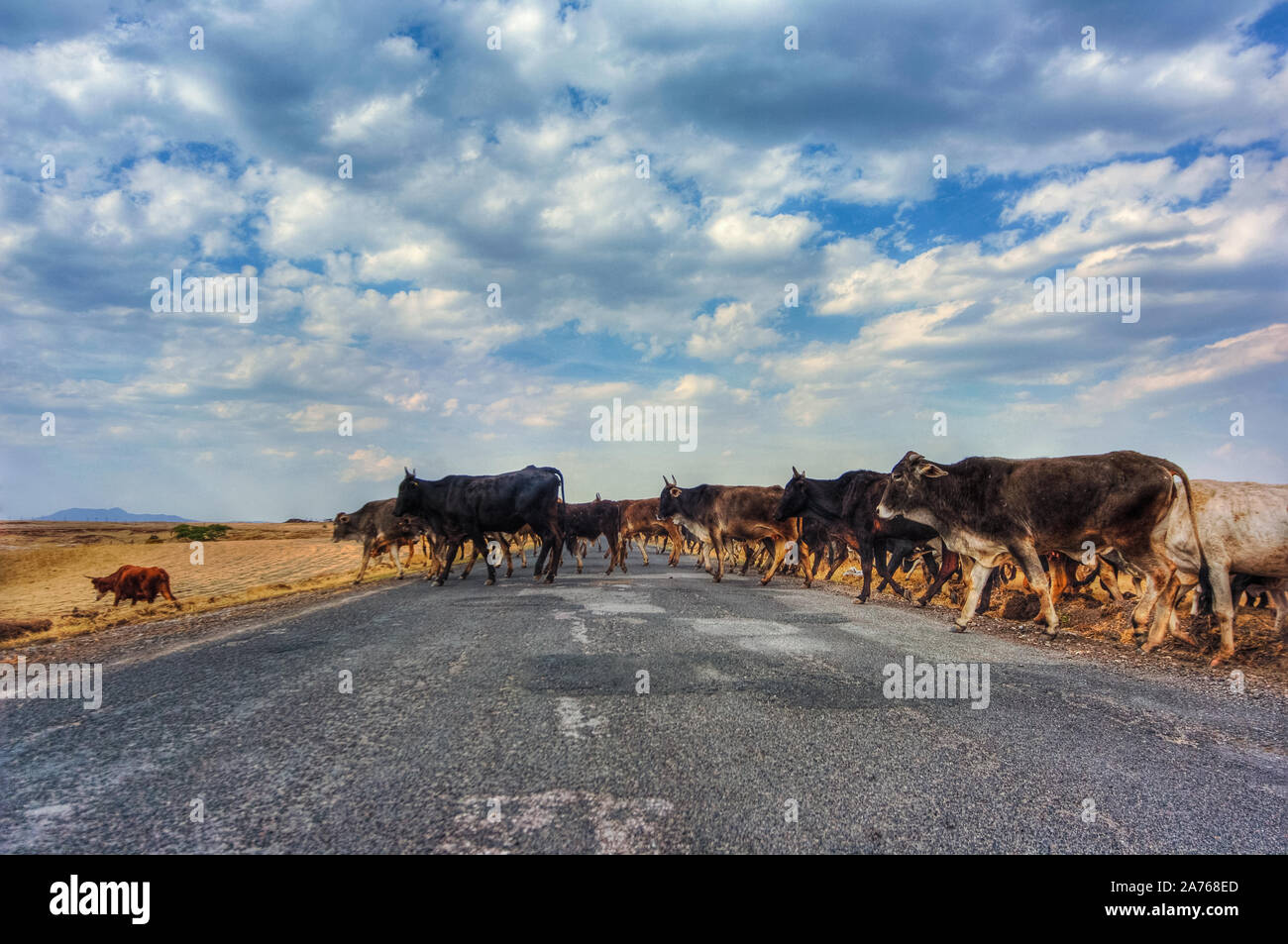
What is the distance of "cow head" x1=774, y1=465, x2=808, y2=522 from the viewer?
1730cm

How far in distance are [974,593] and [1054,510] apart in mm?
1842

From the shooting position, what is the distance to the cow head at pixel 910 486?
12.3 metres

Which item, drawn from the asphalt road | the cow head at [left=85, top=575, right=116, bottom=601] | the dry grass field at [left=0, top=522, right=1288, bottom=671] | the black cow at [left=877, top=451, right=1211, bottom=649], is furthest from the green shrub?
the black cow at [left=877, top=451, right=1211, bottom=649]

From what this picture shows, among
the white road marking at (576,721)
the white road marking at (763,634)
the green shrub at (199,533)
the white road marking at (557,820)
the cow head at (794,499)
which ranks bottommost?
the green shrub at (199,533)

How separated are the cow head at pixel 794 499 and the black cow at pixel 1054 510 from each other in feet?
15.2

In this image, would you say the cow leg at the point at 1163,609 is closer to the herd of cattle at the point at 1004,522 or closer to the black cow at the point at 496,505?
the herd of cattle at the point at 1004,522

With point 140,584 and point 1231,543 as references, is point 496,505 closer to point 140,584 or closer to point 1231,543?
point 140,584

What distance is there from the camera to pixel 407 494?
18.6 metres

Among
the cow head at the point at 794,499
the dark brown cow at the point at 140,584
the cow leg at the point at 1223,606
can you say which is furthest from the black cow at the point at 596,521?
the cow leg at the point at 1223,606

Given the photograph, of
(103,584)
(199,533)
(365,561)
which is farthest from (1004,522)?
(199,533)
